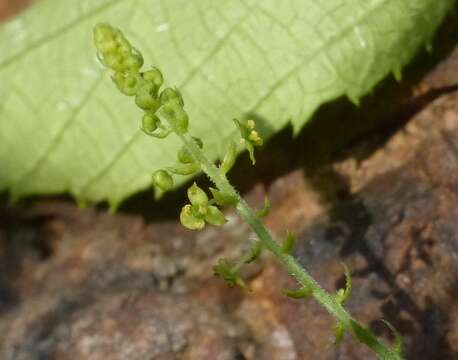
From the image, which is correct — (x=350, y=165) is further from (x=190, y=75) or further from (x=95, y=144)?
(x=95, y=144)

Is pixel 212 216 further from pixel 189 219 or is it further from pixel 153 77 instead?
pixel 153 77

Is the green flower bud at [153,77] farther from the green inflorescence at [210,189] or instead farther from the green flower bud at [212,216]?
the green flower bud at [212,216]

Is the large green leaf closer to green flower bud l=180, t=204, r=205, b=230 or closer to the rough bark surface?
the rough bark surface

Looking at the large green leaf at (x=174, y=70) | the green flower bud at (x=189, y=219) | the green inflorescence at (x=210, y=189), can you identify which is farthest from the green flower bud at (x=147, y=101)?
the large green leaf at (x=174, y=70)

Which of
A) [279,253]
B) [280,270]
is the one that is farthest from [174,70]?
[279,253]

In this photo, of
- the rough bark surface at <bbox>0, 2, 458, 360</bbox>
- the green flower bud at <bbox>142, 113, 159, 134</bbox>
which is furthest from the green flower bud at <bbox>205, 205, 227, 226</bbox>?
the rough bark surface at <bbox>0, 2, 458, 360</bbox>

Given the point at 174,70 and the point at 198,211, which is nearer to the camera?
the point at 198,211

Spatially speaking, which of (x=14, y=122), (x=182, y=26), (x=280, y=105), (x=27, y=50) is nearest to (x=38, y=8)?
(x=27, y=50)
